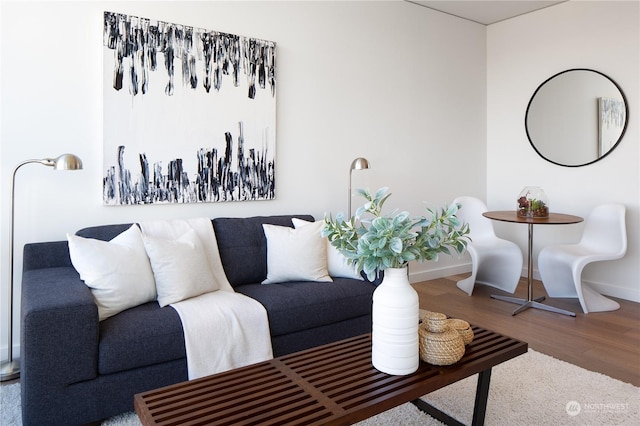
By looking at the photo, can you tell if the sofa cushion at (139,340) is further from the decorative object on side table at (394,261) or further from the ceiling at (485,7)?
the ceiling at (485,7)

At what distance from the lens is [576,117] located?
436 centimetres

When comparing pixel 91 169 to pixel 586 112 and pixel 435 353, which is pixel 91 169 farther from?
pixel 586 112

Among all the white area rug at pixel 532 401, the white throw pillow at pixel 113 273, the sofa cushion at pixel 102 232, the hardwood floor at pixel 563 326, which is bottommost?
the white area rug at pixel 532 401

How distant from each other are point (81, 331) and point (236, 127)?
185cm

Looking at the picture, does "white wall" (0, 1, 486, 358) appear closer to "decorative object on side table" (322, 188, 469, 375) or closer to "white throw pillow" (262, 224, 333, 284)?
"white throw pillow" (262, 224, 333, 284)

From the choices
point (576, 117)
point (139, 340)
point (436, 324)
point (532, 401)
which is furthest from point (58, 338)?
point (576, 117)

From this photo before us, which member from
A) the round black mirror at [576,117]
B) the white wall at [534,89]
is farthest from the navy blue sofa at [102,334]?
the round black mirror at [576,117]

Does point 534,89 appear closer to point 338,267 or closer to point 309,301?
point 338,267

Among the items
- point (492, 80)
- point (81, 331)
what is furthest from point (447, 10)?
point (81, 331)

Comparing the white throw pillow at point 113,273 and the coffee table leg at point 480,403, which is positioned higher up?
the white throw pillow at point 113,273

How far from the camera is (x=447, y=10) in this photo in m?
4.61

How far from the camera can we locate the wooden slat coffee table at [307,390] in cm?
134

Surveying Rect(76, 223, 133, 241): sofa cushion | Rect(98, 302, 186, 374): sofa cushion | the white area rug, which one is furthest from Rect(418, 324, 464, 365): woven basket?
Rect(76, 223, 133, 241): sofa cushion

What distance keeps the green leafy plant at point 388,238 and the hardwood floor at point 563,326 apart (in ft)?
5.45
